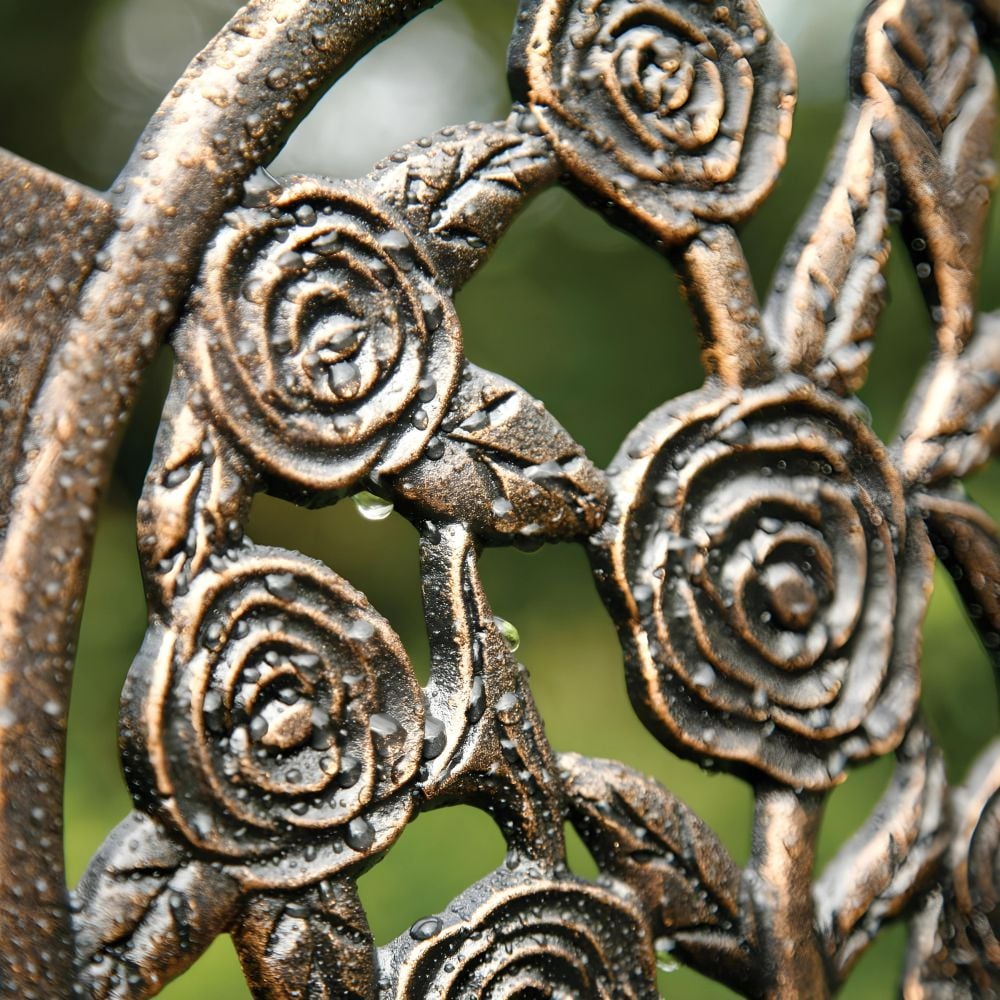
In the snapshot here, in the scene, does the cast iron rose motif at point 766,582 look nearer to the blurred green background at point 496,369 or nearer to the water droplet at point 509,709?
the water droplet at point 509,709

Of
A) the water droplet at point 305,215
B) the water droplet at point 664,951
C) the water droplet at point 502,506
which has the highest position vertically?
the water droplet at point 305,215

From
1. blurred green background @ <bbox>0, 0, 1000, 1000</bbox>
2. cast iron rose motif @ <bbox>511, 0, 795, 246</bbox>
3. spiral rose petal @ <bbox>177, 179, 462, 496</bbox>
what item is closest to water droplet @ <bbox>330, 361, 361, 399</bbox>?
spiral rose petal @ <bbox>177, 179, 462, 496</bbox>

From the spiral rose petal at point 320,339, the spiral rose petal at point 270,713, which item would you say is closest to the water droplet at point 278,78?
the spiral rose petal at point 320,339

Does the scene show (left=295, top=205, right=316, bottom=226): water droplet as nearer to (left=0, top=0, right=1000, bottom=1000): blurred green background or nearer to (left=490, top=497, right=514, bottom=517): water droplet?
(left=490, top=497, right=514, bottom=517): water droplet

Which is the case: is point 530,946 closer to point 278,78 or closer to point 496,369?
point 278,78

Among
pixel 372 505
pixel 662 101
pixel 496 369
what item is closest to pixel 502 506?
pixel 372 505

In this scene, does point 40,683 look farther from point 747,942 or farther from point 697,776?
point 697,776
